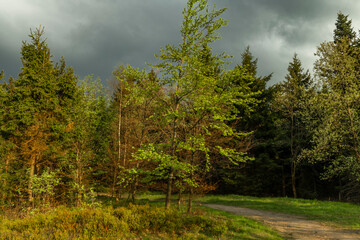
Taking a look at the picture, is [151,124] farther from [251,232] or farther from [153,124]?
[251,232]

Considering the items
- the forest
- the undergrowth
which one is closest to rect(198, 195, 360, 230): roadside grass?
the forest

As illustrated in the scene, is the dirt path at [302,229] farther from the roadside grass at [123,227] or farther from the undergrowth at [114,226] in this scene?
the undergrowth at [114,226]

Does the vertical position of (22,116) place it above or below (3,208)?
above

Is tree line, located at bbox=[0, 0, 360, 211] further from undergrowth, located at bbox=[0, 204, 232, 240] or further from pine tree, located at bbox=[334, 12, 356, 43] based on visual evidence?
pine tree, located at bbox=[334, 12, 356, 43]

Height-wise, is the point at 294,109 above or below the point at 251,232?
above

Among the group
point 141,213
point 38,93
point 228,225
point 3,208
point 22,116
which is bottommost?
point 3,208

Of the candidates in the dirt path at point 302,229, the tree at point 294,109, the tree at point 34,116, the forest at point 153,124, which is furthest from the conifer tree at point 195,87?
the tree at point 294,109

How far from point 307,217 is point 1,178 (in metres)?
18.6

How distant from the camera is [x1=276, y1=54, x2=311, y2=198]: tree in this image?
72.9 ft

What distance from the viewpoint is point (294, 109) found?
24766 mm

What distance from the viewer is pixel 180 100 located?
32.1 feet

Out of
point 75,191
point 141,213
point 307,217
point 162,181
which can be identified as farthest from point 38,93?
point 307,217

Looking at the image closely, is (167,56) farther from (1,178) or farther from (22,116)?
(1,178)

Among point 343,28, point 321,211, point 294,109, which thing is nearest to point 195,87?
point 321,211
